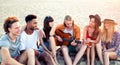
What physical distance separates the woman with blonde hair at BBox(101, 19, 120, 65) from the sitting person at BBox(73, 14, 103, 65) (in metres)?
0.14

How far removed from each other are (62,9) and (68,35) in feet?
26.3

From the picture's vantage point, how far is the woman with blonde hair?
647 centimetres

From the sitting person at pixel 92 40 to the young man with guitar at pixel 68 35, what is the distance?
208 mm

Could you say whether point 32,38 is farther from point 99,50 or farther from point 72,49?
point 99,50

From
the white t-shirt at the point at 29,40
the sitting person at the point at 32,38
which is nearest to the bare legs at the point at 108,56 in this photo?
the sitting person at the point at 32,38

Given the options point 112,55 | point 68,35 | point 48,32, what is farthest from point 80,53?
point 48,32

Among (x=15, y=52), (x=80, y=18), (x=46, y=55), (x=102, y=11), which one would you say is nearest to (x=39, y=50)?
(x=46, y=55)

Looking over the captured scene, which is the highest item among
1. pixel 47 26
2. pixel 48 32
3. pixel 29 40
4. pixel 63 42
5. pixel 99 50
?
pixel 47 26

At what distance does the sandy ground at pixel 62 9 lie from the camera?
12.8 meters

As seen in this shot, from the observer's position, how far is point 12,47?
5.77 m

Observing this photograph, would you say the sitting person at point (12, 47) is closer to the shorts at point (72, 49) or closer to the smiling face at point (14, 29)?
the smiling face at point (14, 29)

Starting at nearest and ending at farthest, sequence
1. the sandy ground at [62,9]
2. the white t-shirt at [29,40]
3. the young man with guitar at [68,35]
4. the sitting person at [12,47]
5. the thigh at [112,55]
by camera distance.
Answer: the sitting person at [12,47], the white t-shirt at [29,40], the thigh at [112,55], the young man with guitar at [68,35], the sandy ground at [62,9]

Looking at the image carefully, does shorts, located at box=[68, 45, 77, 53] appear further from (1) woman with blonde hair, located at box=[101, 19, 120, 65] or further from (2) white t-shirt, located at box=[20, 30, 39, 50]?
(2) white t-shirt, located at box=[20, 30, 39, 50]

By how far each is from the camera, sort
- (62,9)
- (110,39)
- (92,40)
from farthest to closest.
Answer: (62,9)
(110,39)
(92,40)
